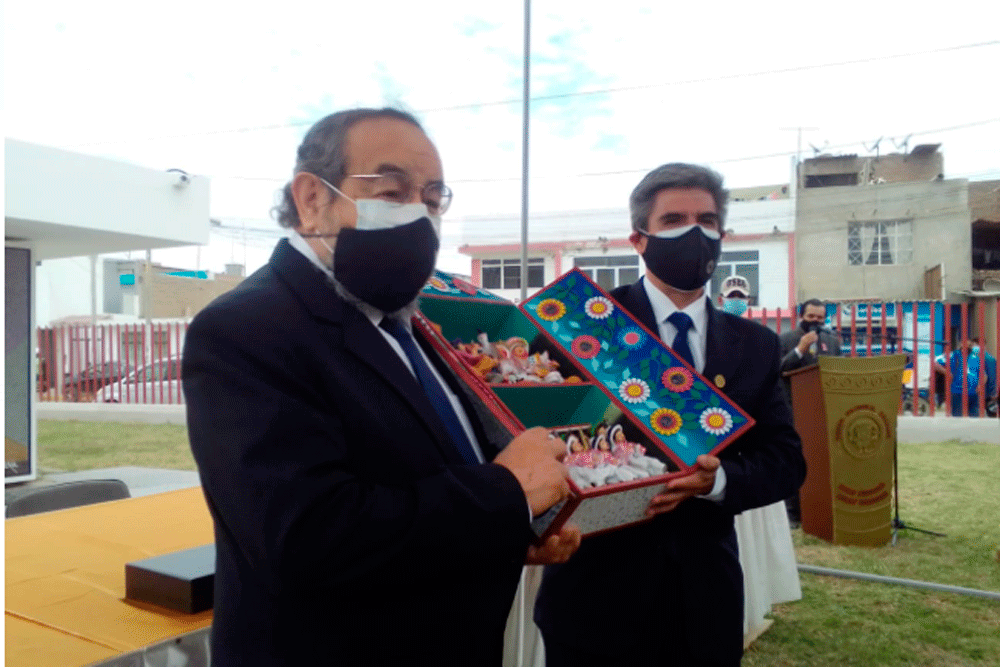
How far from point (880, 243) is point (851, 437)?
81.1 ft

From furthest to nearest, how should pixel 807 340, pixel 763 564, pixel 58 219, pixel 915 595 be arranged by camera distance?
1. pixel 58 219
2. pixel 807 340
3. pixel 915 595
4. pixel 763 564

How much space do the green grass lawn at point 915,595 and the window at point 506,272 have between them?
2111cm

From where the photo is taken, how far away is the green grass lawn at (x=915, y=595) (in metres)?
3.84

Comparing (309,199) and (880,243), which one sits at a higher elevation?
(880,243)

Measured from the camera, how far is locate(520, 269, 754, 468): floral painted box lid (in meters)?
1.57

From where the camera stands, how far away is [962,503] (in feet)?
23.0

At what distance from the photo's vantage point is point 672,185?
75.5 inches

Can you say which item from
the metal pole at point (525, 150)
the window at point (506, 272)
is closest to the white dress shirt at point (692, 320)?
the metal pole at point (525, 150)

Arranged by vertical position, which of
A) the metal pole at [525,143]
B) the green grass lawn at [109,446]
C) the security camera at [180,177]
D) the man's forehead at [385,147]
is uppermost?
the security camera at [180,177]

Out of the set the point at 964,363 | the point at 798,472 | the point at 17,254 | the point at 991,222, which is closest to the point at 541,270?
the point at 991,222

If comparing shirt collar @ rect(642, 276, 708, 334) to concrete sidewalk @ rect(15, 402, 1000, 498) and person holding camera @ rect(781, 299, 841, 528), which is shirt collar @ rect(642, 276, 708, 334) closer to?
concrete sidewalk @ rect(15, 402, 1000, 498)

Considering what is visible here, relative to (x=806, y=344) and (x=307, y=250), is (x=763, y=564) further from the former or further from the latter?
(x=307, y=250)

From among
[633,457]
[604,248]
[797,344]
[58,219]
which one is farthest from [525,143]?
[604,248]

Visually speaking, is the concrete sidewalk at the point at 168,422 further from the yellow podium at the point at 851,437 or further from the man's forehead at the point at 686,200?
the yellow podium at the point at 851,437
